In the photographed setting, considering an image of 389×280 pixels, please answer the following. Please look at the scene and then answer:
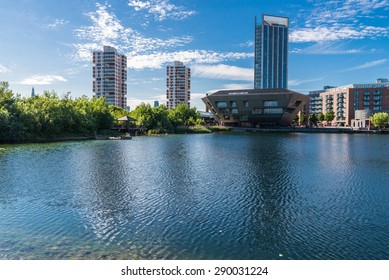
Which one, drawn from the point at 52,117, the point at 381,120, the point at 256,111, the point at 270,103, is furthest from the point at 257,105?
the point at 52,117

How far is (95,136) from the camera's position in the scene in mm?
72500

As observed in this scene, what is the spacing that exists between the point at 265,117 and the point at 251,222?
107m

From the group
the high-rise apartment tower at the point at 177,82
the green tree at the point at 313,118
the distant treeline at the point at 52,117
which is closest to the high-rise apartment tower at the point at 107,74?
the high-rise apartment tower at the point at 177,82

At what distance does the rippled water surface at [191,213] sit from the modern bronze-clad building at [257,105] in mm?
84462

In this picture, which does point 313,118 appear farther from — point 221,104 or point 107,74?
point 107,74

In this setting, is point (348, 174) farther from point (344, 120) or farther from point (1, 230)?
point (344, 120)

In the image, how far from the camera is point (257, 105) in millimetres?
114188

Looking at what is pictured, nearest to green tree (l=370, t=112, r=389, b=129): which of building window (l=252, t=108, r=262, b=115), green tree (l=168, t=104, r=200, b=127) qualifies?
building window (l=252, t=108, r=262, b=115)

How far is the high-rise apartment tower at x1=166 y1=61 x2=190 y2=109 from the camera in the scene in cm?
18050

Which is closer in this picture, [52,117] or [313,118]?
[52,117]

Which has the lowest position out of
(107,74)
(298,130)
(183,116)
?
(298,130)

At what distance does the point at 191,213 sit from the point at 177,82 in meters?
169

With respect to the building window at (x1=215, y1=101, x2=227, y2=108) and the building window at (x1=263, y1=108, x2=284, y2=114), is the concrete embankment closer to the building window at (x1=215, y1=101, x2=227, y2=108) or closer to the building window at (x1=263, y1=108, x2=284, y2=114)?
the building window at (x1=263, y1=108, x2=284, y2=114)

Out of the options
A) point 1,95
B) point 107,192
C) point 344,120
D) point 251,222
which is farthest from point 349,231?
point 344,120
